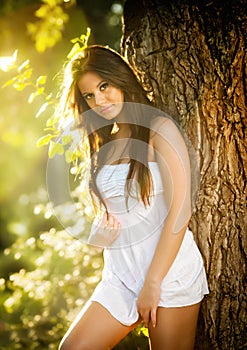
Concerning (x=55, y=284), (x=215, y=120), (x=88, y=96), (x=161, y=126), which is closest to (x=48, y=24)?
(x=55, y=284)

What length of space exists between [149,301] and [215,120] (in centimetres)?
96

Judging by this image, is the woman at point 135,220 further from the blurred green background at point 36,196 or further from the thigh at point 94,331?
the blurred green background at point 36,196

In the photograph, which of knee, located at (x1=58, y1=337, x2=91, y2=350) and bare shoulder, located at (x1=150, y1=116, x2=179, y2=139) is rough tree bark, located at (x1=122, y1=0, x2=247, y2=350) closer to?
bare shoulder, located at (x1=150, y1=116, x2=179, y2=139)

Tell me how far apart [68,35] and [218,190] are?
149 inches

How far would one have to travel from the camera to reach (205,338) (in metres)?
2.82

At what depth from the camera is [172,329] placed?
2486 millimetres

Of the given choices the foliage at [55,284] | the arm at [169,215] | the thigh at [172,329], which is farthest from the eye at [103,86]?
the foliage at [55,284]

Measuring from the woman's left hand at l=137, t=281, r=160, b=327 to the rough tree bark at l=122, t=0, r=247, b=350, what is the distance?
43 cm

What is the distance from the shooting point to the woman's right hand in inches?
106

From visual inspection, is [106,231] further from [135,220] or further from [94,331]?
[94,331]

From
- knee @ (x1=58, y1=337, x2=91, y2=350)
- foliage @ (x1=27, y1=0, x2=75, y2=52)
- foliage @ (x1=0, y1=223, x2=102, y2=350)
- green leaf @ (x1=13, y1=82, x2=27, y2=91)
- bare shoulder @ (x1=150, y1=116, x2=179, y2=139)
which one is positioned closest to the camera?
knee @ (x1=58, y1=337, x2=91, y2=350)

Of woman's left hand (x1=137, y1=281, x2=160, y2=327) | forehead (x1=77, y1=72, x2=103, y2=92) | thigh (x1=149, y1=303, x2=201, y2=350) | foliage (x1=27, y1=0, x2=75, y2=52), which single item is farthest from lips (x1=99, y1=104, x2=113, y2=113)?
foliage (x1=27, y1=0, x2=75, y2=52)

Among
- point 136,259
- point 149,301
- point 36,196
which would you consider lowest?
point 149,301

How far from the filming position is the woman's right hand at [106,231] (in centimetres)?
269
